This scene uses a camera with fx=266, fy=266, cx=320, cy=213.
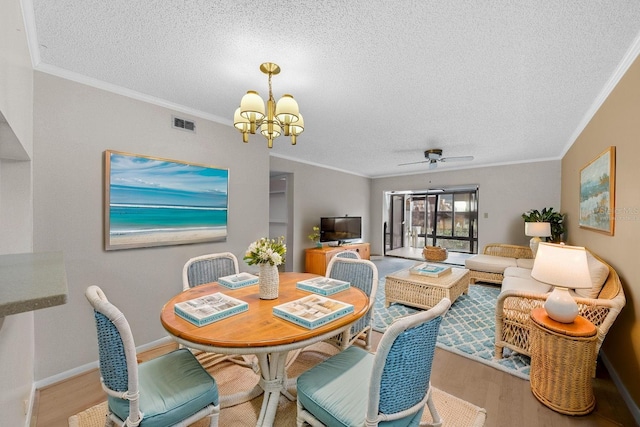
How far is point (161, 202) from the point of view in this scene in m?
2.60

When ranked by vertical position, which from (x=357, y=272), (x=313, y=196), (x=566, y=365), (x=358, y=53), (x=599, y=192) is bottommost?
(x=566, y=365)

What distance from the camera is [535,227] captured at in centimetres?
444

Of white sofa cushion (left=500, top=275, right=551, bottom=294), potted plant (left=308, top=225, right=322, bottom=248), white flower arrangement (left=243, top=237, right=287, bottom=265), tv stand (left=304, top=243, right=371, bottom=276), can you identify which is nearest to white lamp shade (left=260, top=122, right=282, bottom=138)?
white flower arrangement (left=243, top=237, right=287, bottom=265)

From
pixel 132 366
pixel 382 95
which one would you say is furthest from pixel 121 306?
pixel 382 95

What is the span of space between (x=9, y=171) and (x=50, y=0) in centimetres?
113

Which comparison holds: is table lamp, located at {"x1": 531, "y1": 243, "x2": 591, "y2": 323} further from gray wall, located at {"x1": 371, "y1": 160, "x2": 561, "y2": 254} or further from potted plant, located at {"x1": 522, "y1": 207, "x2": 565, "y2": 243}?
gray wall, located at {"x1": 371, "y1": 160, "x2": 561, "y2": 254}

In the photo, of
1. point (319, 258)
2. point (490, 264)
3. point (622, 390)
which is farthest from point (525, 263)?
point (319, 258)

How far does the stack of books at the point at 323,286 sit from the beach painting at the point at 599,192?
2395 millimetres

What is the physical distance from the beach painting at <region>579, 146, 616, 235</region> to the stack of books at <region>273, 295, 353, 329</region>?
2523 millimetres

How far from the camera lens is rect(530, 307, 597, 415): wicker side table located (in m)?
1.75

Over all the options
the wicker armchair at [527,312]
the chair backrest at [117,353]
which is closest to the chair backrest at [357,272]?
the wicker armchair at [527,312]

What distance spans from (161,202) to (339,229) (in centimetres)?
405

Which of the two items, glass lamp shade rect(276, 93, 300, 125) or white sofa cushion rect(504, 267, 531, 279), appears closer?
glass lamp shade rect(276, 93, 300, 125)

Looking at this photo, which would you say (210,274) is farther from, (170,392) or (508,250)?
(508,250)
